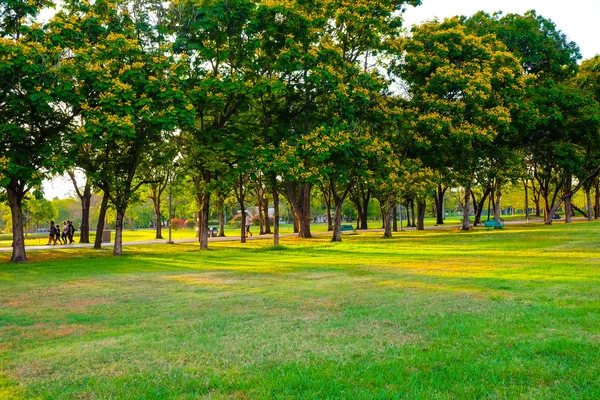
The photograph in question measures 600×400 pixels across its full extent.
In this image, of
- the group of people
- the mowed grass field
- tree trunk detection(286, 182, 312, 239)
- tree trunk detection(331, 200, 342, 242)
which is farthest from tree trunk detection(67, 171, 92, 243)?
the mowed grass field

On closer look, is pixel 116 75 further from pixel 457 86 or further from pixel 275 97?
pixel 457 86

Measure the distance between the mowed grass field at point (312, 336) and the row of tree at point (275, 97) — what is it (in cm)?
867

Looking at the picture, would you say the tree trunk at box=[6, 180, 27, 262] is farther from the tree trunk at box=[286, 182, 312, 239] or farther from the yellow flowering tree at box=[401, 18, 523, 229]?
the yellow flowering tree at box=[401, 18, 523, 229]

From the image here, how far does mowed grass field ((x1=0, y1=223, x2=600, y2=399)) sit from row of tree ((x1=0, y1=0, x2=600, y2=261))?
867 cm

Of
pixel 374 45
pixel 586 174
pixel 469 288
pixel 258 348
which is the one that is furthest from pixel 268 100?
pixel 586 174

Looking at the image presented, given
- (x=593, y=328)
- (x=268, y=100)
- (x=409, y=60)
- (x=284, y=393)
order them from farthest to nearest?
(x=409, y=60) < (x=268, y=100) < (x=593, y=328) < (x=284, y=393)

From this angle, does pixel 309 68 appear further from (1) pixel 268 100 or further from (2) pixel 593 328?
(2) pixel 593 328

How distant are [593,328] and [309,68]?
64.1 feet

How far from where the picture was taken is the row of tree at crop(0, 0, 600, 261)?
64.3 feet

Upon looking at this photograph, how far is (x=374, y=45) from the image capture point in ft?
92.0

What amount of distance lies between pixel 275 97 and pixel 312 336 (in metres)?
21.9

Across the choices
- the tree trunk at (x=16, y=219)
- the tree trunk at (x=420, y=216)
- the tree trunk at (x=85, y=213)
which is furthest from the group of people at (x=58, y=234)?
the tree trunk at (x=420, y=216)

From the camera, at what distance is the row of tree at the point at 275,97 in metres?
19.6

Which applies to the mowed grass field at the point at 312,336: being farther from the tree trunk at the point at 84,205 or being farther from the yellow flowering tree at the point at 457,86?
the tree trunk at the point at 84,205
